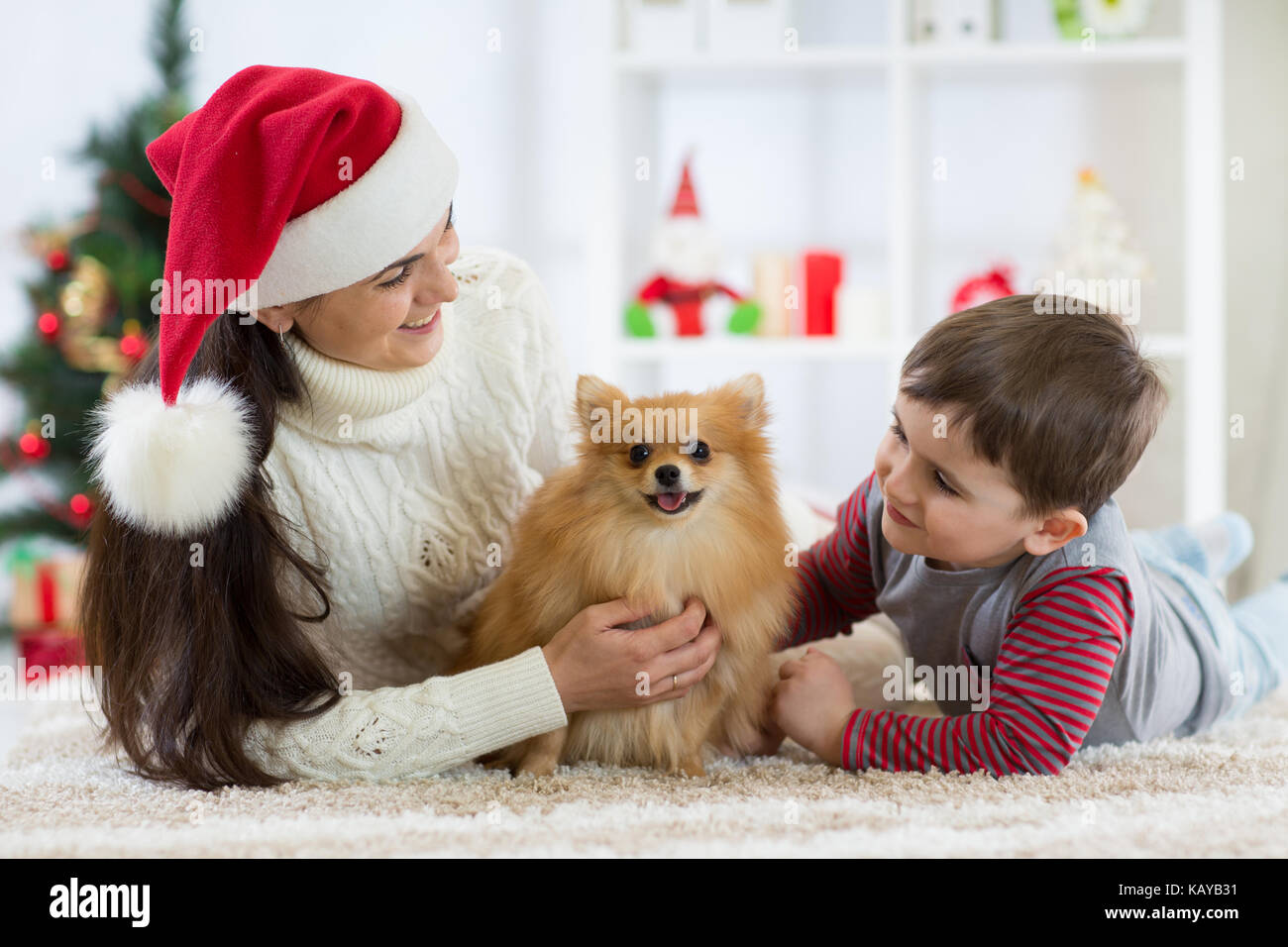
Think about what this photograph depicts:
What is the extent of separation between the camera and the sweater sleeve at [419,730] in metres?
1.33

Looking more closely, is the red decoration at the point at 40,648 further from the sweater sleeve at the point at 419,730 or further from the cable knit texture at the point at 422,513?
the sweater sleeve at the point at 419,730

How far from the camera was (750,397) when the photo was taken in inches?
56.9

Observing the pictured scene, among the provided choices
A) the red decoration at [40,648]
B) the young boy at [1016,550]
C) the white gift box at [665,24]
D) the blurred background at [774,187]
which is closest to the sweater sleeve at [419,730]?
the young boy at [1016,550]

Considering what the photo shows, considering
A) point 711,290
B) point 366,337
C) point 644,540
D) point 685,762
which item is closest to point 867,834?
point 685,762

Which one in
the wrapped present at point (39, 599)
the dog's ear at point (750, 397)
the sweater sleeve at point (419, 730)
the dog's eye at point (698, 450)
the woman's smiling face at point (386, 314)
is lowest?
the wrapped present at point (39, 599)

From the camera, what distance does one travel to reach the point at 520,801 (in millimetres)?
1222

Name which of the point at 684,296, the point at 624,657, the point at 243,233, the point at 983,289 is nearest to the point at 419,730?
the point at 624,657

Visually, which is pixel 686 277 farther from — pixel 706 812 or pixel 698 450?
pixel 706 812

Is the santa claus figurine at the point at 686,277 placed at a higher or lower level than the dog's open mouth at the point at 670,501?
higher

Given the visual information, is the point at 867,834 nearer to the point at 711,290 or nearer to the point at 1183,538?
the point at 1183,538

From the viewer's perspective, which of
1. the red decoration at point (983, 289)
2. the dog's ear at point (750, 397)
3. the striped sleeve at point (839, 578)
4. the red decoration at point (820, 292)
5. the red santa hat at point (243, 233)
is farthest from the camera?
the red decoration at point (820, 292)

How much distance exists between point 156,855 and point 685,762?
594 millimetres

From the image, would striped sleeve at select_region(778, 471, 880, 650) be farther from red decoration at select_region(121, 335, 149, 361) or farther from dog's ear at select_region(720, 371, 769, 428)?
red decoration at select_region(121, 335, 149, 361)

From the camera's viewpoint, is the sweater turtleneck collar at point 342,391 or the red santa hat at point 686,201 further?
the red santa hat at point 686,201
